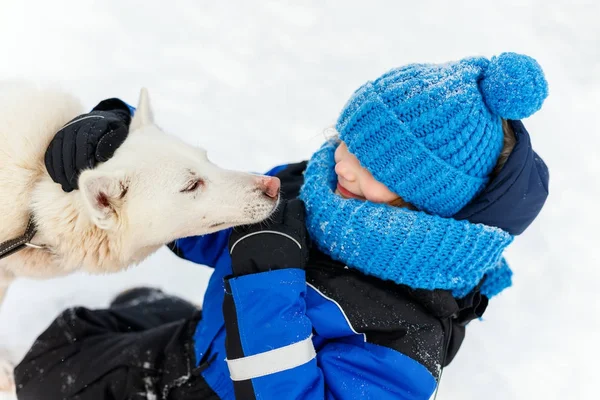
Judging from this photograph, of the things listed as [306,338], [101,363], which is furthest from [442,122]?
[101,363]

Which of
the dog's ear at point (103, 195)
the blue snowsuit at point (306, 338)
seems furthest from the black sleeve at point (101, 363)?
the dog's ear at point (103, 195)

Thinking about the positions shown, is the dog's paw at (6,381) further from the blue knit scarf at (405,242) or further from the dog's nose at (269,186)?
the blue knit scarf at (405,242)

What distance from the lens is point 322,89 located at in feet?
14.6

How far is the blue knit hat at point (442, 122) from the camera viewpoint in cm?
201

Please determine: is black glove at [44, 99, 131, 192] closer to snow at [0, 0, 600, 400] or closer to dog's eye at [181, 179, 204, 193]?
dog's eye at [181, 179, 204, 193]

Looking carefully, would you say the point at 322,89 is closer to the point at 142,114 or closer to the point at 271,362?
the point at 142,114

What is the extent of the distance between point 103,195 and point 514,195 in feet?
5.84

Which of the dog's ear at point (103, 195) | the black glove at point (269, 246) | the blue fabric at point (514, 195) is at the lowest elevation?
the black glove at point (269, 246)

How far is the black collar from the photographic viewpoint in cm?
217

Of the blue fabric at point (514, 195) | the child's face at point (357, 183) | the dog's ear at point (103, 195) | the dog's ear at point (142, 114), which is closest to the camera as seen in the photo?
the dog's ear at point (103, 195)

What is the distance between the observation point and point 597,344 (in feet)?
11.2

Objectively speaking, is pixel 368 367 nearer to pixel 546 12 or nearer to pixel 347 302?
Answer: pixel 347 302

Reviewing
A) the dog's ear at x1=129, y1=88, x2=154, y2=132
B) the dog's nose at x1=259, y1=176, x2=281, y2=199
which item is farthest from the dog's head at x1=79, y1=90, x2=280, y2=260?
the dog's ear at x1=129, y1=88, x2=154, y2=132

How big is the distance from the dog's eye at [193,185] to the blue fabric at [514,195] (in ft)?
3.92
